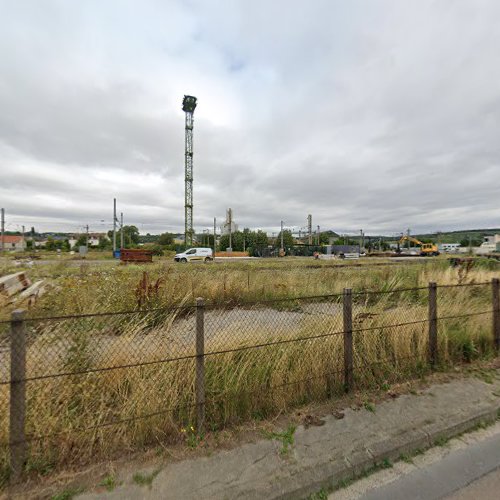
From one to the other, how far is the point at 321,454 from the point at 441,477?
995mm

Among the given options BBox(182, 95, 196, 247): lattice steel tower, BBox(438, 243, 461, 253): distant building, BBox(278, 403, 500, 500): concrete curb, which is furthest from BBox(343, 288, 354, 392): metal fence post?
BBox(438, 243, 461, 253): distant building

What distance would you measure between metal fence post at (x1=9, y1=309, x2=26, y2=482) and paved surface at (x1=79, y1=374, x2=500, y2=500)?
64cm

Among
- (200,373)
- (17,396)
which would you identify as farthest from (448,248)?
(17,396)

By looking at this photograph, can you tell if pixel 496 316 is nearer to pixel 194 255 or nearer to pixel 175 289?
pixel 175 289

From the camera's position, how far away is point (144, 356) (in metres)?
3.39

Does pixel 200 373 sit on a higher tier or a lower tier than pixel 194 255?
lower

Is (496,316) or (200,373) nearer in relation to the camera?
(200,373)

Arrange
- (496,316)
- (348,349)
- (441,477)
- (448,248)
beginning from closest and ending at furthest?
(441,477) < (348,349) < (496,316) < (448,248)

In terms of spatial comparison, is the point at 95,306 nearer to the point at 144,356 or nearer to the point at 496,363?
the point at 144,356

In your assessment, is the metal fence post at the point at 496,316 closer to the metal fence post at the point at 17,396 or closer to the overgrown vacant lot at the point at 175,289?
the overgrown vacant lot at the point at 175,289

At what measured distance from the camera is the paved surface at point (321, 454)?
2.23 metres

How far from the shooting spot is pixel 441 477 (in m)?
2.48

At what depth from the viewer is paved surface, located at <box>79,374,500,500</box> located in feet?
7.30

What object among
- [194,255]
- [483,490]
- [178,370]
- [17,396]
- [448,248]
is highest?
[448,248]
